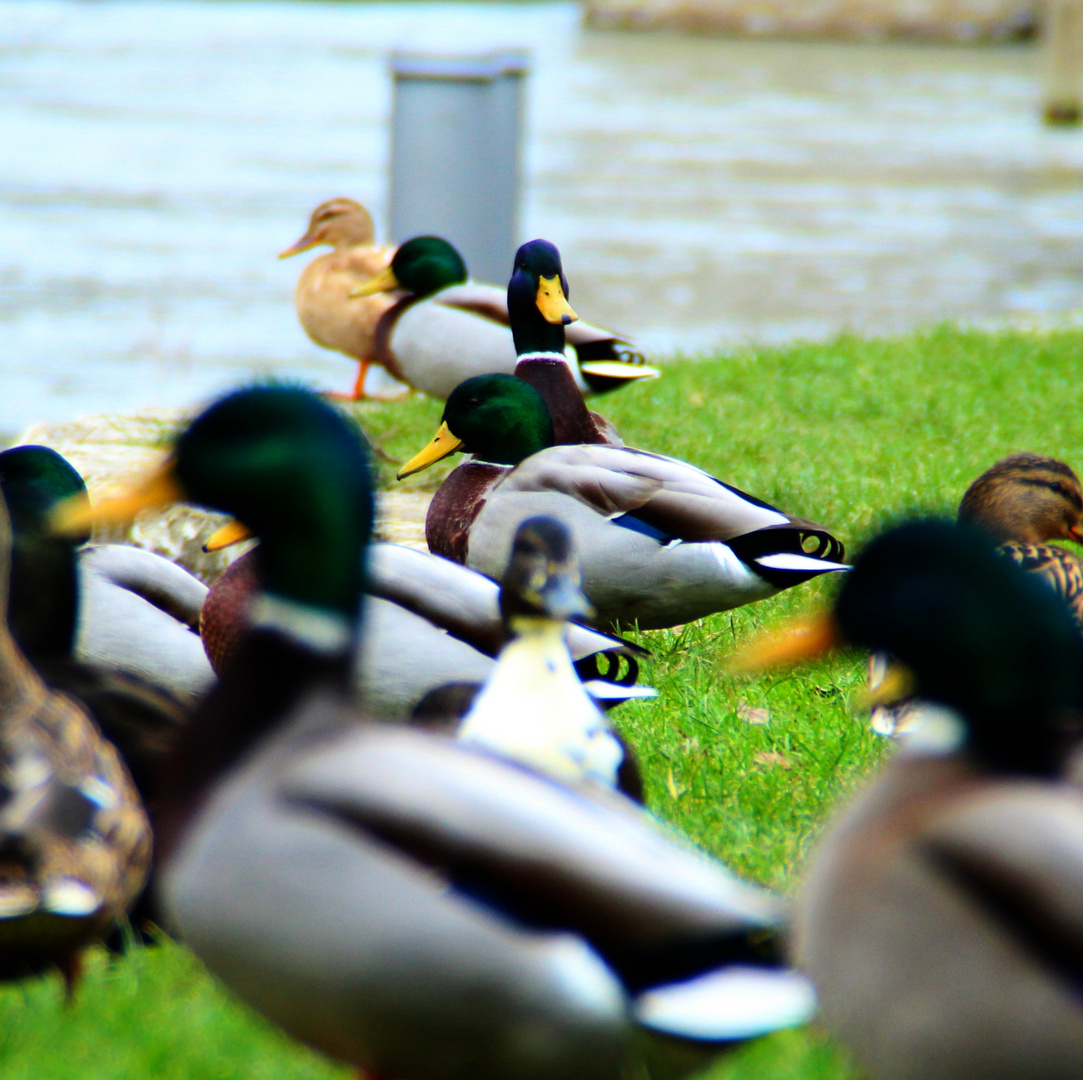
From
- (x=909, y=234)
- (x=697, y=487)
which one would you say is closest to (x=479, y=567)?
(x=697, y=487)

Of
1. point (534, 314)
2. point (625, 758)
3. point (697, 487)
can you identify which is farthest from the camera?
point (534, 314)

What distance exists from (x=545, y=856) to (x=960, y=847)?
0.43 meters

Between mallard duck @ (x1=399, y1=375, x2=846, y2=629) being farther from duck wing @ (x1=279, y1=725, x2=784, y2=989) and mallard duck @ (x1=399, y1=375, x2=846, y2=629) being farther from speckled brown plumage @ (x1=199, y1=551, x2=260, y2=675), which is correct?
duck wing @ (x1=279, y1=725, x2=784, y2=989)

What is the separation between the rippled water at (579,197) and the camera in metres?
8.05

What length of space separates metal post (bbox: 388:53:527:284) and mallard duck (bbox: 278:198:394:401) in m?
0.20

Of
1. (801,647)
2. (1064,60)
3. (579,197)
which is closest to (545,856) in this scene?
(801,647)

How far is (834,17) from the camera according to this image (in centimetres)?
2283

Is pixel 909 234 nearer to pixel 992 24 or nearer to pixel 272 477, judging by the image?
pixel 272 477

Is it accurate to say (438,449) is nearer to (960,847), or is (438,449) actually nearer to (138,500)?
(138,500)

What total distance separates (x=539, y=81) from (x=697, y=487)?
1482 centimetres

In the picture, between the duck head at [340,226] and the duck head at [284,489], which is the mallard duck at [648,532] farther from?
the duck head at [340,226]

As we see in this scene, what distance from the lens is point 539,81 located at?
17969mm

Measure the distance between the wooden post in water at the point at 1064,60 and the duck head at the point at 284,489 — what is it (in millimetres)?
14723

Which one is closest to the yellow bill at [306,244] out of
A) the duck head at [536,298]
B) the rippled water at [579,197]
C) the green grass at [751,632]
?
the rippled water at [579,197]
